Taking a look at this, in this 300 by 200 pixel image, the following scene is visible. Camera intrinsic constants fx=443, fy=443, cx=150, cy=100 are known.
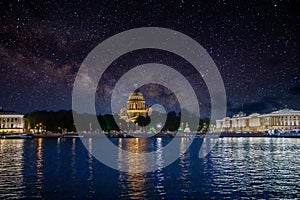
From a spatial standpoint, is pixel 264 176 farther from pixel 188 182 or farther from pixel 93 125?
pixel 93 125

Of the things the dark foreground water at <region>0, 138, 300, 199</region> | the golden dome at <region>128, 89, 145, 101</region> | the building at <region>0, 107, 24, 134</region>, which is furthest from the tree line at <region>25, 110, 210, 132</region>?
the dark foreground water at <region>0, 138, 300, 199</region>

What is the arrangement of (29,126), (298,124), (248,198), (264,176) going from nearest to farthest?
(248,198) < (264,176) < (29,126) < (298,124)

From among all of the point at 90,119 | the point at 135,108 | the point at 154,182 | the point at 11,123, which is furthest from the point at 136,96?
the point at 154,182

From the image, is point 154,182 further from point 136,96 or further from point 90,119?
point 136,96

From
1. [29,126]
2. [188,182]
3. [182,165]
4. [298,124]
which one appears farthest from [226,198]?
[298,124]

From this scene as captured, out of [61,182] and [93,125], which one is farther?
[93,125]

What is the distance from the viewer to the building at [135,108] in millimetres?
179300

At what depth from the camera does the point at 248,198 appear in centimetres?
1970

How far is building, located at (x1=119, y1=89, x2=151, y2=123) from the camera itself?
179 m

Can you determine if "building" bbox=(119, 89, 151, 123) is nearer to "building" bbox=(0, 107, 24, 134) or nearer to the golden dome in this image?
the golden dome

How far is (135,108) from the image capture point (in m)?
183

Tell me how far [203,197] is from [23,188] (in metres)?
8.96

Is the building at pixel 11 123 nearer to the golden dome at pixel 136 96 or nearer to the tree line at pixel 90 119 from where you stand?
the tree line at pixel 90 119

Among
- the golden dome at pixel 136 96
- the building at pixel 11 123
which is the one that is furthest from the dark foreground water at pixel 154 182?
the golden dome at pixel 136 96
